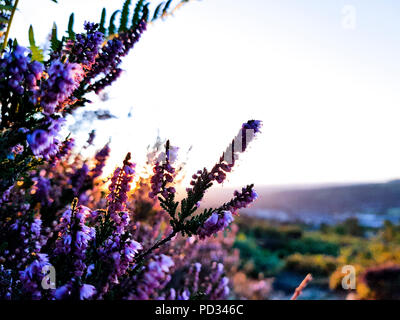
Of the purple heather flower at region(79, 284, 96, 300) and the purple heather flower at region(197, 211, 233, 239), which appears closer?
the purple heather flower at region(79, 284, 96, 300)

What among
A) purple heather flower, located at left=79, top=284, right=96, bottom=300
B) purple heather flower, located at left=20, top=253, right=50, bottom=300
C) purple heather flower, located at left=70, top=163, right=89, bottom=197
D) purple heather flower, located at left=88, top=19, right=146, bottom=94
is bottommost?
purple heather flower, located at left=79, top=284, right=96, bottom=300

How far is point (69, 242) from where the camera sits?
1534 mm

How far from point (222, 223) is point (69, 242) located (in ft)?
2.68

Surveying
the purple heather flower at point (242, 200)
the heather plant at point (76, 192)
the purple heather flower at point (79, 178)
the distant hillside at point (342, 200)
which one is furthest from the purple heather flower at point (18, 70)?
the distant hillside at point (342, 200)

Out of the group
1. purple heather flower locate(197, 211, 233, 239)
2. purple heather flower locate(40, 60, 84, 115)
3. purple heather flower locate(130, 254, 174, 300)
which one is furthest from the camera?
purple heather flower locate(197, 211, 233, 239)

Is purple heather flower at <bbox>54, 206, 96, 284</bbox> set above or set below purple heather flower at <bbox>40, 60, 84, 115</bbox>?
below

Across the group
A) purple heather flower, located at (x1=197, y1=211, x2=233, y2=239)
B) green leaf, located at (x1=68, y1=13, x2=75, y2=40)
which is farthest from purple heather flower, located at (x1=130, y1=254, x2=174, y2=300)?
green leaf, located at (x1=68, y1=13, x2=75, y2=40)

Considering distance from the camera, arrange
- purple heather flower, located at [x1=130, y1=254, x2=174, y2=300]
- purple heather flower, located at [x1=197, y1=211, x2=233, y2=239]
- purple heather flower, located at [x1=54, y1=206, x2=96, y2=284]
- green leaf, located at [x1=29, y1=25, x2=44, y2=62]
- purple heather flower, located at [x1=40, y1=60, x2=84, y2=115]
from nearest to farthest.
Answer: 1. purple heather flower, located at [x1=130, y1=254, x2=174, y2=300]
2. purple heather flower, located at [x1=40, y1=60, x2=84, y2=115]
3. purple heather flower, located at [x1=54, y1=206, x2=96, y2=284]
4. green leaf, located at [x1=29, y1=25, x2=44, y2=62]
5. purple heather flower, located at [x1=197, y1=211, x2=233, y2=239]

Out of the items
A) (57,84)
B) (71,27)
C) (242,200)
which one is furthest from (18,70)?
(242,200)

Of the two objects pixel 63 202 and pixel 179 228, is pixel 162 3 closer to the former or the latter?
pixel 179 228

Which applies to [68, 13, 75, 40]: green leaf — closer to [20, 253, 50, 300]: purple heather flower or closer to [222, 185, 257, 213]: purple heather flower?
[20, 253, 50, 300]: purple heather flower
